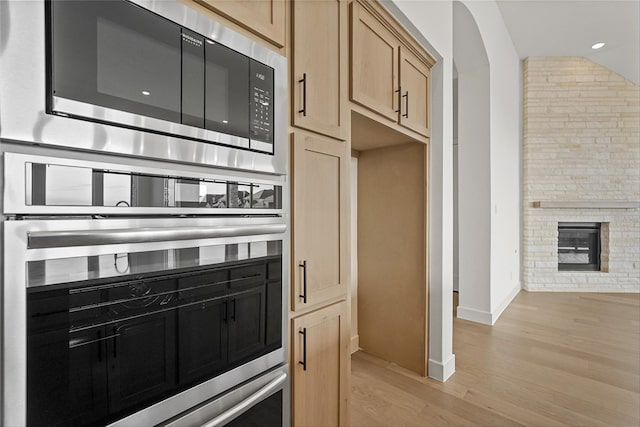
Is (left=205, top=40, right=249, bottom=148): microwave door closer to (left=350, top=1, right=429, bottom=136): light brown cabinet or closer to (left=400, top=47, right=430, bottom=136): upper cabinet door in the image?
(left=350, top=1, right=429, bottom=136): light brown cabinet

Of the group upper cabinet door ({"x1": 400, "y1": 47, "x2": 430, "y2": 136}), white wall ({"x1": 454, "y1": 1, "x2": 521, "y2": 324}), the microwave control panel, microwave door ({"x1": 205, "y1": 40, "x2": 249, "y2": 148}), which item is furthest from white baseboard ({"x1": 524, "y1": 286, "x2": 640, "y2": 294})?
microwave door ({"x1": 205, "y1": 40, "x2": 249, "y2": 148})

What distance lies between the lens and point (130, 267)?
2.56ft

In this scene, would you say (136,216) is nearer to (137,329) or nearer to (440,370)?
(137,329)

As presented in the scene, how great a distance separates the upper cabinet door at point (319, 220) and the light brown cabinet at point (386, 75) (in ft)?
1.29

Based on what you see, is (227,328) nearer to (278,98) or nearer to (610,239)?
(278,98)

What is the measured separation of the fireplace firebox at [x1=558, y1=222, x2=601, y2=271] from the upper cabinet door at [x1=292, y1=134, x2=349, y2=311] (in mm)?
5053

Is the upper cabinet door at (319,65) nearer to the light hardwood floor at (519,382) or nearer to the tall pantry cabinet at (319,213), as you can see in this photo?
the tall pantry cabinet at (319,213)

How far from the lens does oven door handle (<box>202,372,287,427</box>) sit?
928mm

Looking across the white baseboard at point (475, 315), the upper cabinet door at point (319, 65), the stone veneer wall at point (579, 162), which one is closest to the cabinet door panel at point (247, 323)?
the upper cabinet door at point (319, 65)

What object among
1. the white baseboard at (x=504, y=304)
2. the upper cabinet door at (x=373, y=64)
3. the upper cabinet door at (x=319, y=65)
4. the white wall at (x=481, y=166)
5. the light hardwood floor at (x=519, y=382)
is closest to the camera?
the upper cabinet door at (x=319, y=65)

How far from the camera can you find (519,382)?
2.29 metres

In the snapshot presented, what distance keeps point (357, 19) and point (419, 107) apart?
2.65 ft

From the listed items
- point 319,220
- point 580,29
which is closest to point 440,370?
point 319,220

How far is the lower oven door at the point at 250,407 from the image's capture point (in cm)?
91
